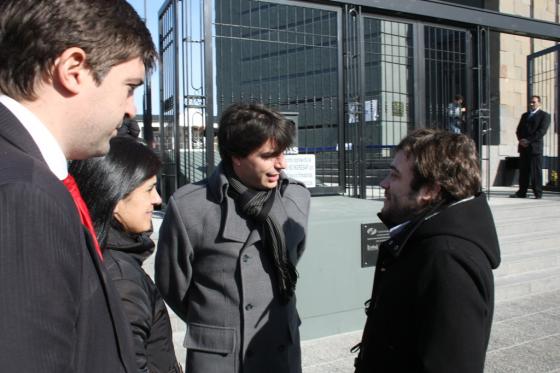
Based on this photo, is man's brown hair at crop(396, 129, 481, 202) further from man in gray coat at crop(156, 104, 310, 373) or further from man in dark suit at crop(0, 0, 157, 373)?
man in dark suit at crop(0, 0, 157, 373)

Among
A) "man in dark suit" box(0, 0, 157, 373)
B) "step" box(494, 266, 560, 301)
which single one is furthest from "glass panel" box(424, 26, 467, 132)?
"man in dark suit" box(0, 0, 157, 373)

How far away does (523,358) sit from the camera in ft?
13.1

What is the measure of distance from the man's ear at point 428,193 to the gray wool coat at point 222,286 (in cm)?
69

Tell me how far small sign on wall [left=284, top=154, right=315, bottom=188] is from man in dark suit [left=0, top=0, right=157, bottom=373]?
4.32 metres

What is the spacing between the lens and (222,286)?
7.44 feet

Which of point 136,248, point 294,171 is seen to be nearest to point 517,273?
point 294,171

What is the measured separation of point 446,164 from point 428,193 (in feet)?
0.45

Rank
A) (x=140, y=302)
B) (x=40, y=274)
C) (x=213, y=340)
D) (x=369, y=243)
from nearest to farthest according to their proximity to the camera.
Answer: (x=40, y=274), (x=140, y=302), (x=213, y=340), (x=369, y=243)

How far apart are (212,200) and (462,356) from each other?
4.12 feet

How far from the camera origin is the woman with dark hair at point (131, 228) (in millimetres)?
1502

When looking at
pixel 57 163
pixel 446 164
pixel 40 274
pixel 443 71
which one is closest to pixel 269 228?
pixel 446 164

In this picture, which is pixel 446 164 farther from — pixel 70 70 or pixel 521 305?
pixel 521 305

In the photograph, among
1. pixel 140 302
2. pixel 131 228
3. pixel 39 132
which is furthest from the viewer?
pixel 131 228

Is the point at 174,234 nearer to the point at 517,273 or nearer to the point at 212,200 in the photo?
the point at 212,200
